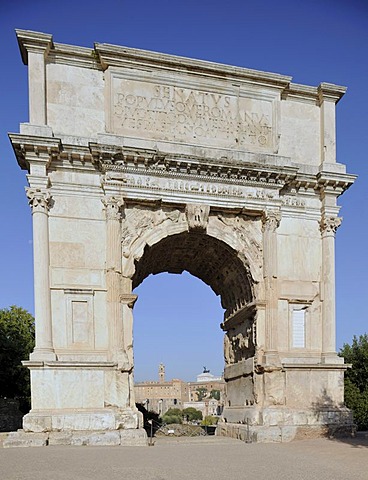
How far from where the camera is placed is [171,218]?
584 inches

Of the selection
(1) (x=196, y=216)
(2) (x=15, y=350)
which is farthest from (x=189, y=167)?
(2) (x=15, y=350)

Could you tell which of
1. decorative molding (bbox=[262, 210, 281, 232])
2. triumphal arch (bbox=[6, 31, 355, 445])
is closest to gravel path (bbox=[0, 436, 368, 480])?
triumphal arch (bbox=[6, 31, 355, 445])

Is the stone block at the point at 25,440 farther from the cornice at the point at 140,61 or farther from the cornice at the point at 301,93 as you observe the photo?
the cornice at the point at 301,93

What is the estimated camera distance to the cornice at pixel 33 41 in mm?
13742

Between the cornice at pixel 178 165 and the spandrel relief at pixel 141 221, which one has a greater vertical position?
the cornice at pixel 178 165

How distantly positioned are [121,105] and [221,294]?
7.44m

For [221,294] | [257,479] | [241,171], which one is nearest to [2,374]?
[221,294]

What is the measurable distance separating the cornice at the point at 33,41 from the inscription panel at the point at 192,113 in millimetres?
1959

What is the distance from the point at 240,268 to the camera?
51.7ft

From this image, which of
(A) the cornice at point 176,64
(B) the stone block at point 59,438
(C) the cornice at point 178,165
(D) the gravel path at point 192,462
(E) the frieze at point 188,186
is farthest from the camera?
(A) the cornice at point 176,64

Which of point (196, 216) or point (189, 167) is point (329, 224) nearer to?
point (196, 216)

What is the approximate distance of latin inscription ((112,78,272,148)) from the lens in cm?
1464

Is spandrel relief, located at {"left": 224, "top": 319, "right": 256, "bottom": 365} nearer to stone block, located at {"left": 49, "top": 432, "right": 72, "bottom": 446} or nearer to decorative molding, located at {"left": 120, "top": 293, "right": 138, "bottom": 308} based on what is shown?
decorative molding, located at {"left": 120, "top": 293, "right": 138, "bottom": 308}

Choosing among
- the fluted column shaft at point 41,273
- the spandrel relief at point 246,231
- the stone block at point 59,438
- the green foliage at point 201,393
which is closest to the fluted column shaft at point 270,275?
the spandrel relief at point 246,231
